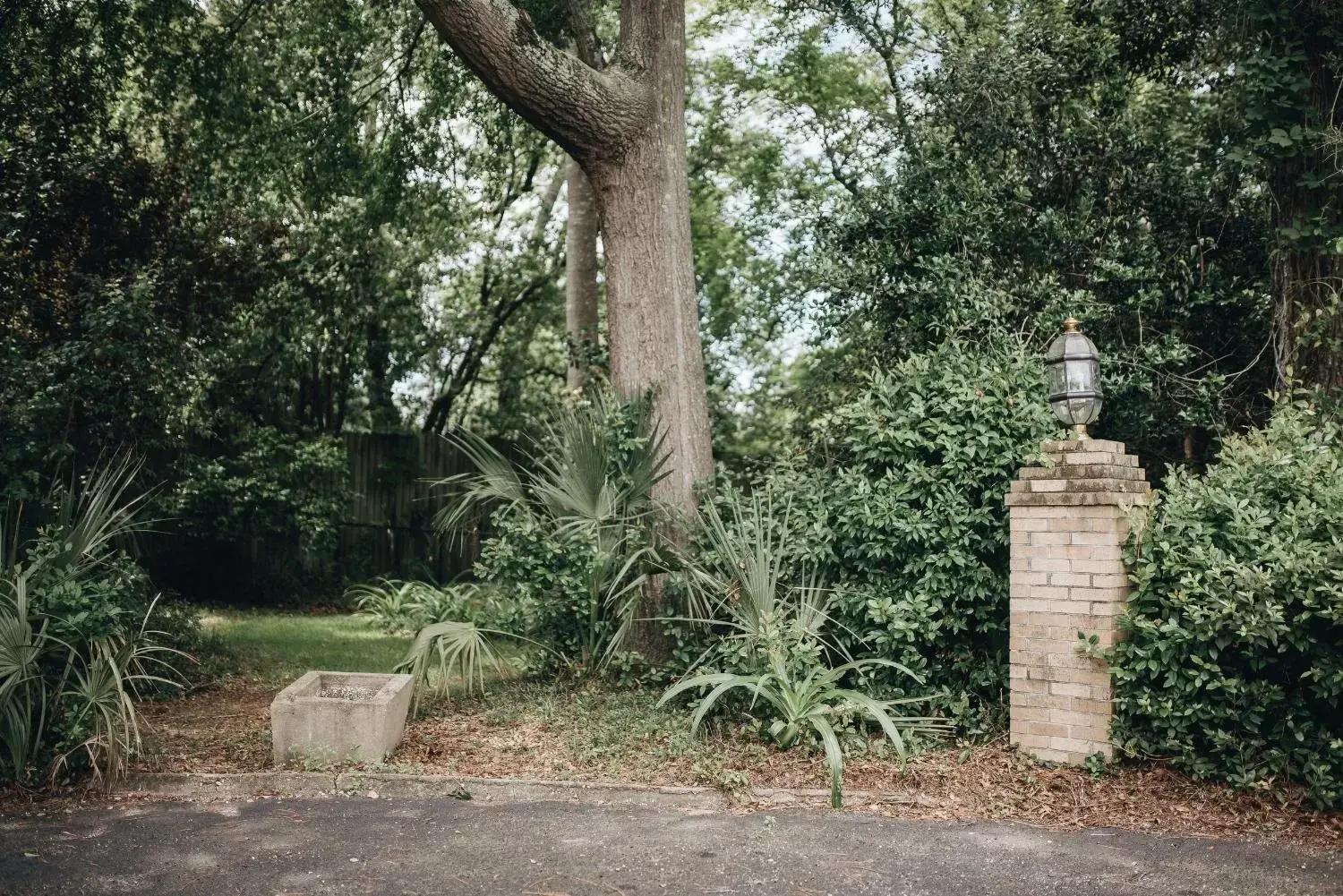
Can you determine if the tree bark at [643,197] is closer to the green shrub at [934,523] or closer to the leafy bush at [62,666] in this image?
the green shrub at [934,523]

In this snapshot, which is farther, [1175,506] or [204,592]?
[204,592]

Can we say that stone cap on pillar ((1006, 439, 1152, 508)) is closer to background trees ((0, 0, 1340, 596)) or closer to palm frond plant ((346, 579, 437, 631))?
background trees ((0, 0, 1340, 596))

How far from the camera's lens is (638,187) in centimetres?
806

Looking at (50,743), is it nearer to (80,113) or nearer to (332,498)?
(80,113)

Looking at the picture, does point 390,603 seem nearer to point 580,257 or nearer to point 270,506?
point 270,506

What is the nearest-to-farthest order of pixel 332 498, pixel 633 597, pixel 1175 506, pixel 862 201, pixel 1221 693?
pixel 1221 693 → pixel 1175 506 → pixel 633 597 → pixel 862 201 → pixel 332 498

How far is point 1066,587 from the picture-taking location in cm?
564

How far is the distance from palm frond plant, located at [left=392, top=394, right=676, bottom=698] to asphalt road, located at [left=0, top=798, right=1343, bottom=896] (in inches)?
75.1

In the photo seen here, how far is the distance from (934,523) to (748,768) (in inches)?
71.1

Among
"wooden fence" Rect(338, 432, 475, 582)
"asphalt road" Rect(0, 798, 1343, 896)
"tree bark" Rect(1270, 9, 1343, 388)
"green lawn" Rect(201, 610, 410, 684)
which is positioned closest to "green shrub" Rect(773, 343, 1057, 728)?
"asphalt road" Rect(0, 798, 1343, 896)

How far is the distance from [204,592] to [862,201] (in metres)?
9.16

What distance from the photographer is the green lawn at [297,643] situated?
29.2 feet

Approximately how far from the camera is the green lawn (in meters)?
8.89

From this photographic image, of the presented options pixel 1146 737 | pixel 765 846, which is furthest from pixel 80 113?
pixel 1146 737
